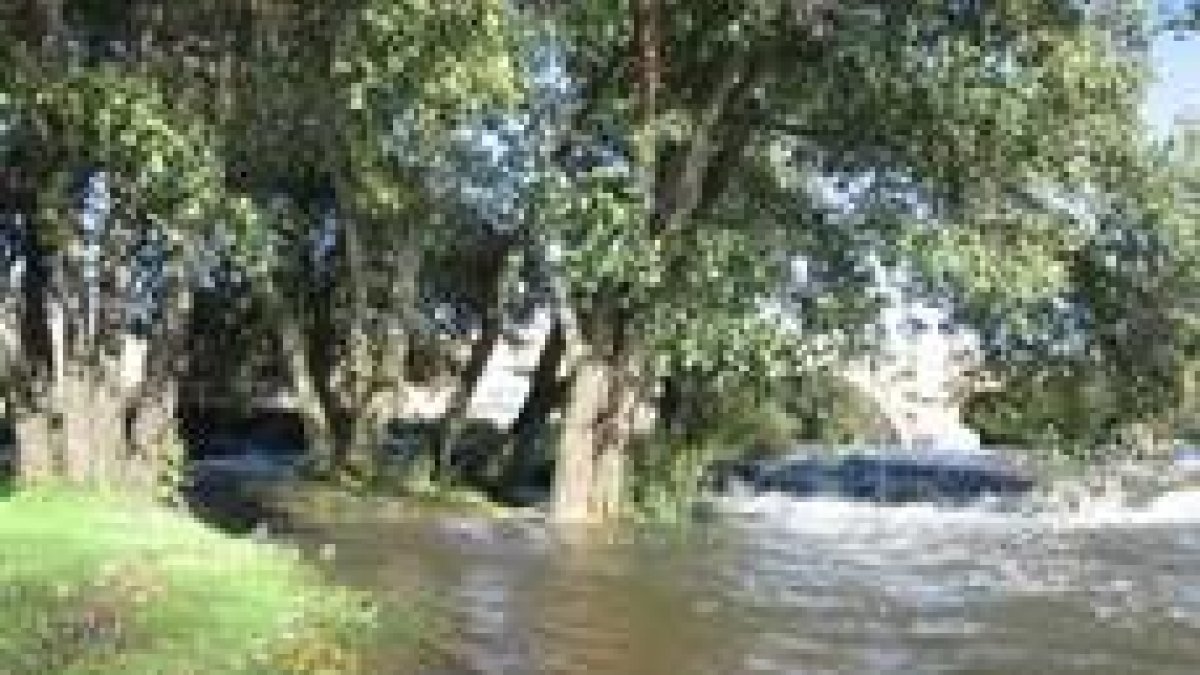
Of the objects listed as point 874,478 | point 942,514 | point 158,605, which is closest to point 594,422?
point 942,514

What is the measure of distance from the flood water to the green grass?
1572mm

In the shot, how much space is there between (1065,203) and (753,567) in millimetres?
10385

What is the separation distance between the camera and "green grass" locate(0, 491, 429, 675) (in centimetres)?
1753

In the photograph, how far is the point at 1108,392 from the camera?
41250 mm

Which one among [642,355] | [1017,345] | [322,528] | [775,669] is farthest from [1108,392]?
[775,669]

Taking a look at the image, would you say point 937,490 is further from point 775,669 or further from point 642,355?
point 775,669

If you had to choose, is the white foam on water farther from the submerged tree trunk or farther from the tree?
the tree

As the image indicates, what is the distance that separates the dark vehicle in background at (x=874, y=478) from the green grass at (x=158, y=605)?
26.6 metres

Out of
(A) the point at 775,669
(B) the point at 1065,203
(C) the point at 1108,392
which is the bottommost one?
(A) the point at 775,669

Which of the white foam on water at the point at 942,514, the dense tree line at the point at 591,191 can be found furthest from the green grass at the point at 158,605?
the white foam on water at the point at 942,514

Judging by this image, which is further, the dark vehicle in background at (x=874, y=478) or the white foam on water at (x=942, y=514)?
the dark vehicle in background at (x=874, y=478)

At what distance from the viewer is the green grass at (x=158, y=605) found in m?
17.5

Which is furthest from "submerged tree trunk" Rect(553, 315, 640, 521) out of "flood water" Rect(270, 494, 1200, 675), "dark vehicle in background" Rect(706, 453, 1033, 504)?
"dark vehicle in background" Rect(706, 453, 1033, 504)

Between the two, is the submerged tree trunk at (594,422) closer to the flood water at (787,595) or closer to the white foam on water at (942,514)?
the flood water at (787,595)
